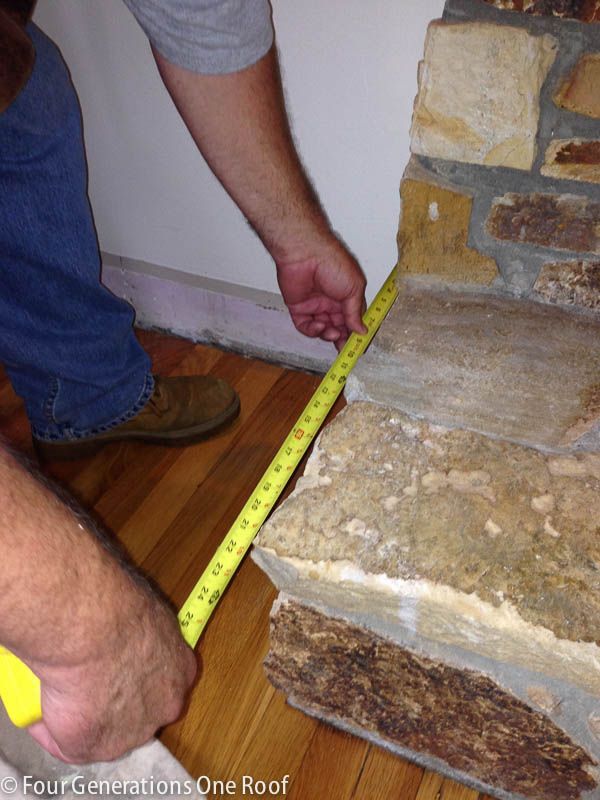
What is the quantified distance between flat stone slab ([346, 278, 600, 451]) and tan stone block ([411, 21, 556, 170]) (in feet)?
0.83

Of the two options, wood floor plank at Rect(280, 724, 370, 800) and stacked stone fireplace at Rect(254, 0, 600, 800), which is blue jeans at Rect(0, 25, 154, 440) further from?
wood floor plank at Rect(280, 724, 370, 800)

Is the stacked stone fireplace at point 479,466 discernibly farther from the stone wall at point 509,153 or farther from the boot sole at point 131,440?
the boot sole at point 131,440

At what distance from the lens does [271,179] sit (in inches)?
46.5

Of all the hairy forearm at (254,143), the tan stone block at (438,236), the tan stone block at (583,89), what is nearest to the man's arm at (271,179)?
the hairy forearm at (254,143)

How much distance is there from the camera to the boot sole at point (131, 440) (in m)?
1.67

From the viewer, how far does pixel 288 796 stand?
1151 millimetres

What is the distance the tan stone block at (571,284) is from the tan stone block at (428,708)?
2.09 feet

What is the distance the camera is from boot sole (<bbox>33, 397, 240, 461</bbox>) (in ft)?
5.49

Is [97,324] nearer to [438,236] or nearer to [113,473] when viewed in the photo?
[113,473]

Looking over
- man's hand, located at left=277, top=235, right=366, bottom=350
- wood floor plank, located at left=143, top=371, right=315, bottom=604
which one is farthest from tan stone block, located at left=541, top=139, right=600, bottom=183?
wood floor plank, located at left=143, top=371, right=315, bottom=604

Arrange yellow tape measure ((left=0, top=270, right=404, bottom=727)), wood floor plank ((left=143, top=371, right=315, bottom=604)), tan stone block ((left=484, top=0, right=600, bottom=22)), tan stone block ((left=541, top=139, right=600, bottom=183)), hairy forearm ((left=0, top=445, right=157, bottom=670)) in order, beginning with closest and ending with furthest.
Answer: hairy forearm ((left=0, top=445, right=157, bottom=670)), yellow tape measure ((left=0, top=270, right=404, bottom=727)), tan stone block ((left=484, top=0, right=600, bottom=22)), tan stone block ((left=541, top=139, right=600, bottom=183)), wood floor plank ((left=143, top=371, right=315, bottom=604))

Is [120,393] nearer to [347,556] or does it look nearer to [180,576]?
[180,576]

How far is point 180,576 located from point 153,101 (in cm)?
111

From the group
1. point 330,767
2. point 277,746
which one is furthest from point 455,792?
point 277,746
